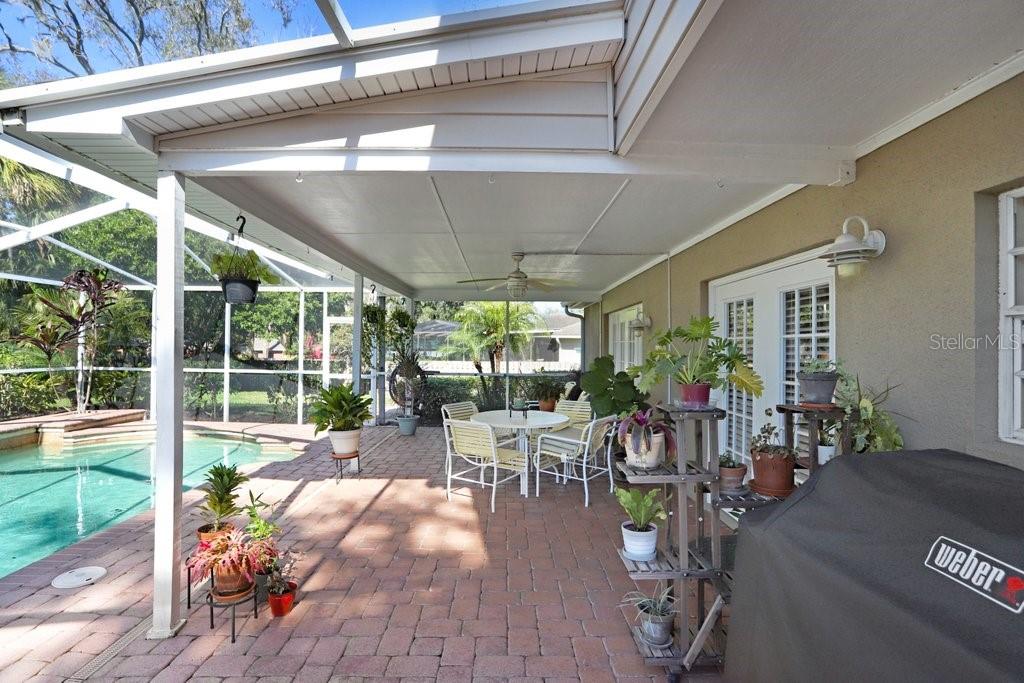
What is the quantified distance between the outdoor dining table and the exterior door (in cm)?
164

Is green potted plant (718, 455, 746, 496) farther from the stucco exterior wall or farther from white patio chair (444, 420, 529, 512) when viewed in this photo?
white patio chair (444, 420, 529, 512)

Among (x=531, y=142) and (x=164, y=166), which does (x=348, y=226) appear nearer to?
(x=164, y=166)

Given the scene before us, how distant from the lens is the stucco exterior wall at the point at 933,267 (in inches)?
72.9

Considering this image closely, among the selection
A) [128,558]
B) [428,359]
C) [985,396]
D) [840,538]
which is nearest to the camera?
[840,538]

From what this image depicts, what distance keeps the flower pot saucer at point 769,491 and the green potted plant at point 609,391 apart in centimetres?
315

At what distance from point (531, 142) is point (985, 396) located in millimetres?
2219

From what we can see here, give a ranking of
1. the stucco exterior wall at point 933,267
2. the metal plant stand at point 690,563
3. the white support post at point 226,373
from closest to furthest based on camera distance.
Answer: the stucco exterior wall at point 933,267
the metal plant stand at point 690,563
the white support post at point 226,373

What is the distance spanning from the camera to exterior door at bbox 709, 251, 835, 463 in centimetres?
312

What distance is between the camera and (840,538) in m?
1.15

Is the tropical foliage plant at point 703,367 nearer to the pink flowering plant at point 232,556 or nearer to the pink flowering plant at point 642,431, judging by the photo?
the pink flowering plant at point 642,431

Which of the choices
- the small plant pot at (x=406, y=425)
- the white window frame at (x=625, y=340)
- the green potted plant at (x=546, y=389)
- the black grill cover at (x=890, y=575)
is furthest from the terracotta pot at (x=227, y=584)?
the green potted plant at (x=546, y=389)

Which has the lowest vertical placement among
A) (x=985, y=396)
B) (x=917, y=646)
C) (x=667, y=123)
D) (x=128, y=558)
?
(x=128, y=558)

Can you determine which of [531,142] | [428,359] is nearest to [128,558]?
[531,142]

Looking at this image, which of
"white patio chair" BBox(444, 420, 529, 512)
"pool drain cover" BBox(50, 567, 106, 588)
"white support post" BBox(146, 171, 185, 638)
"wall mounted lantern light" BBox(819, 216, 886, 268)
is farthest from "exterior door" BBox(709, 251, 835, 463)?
"pool drain cover" BBox(50, 567, 106, 588)
